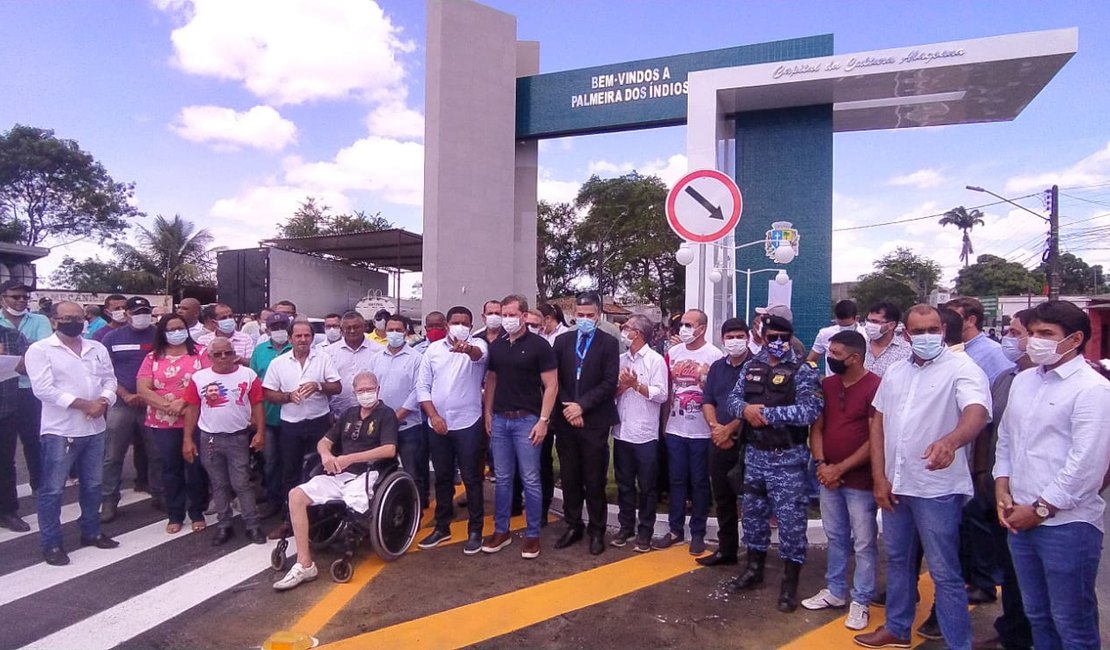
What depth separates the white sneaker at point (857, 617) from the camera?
160 inches

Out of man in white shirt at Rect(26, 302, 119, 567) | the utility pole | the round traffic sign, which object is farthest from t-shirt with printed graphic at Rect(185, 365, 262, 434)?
the utility pole

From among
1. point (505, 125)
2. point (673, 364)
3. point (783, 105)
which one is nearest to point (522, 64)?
point (505, 125)

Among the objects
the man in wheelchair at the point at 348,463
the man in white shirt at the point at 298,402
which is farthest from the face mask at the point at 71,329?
the man in wheelchair at the point at 348,463

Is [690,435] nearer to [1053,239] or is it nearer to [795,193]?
[795,193]

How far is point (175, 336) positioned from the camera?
5.87 m

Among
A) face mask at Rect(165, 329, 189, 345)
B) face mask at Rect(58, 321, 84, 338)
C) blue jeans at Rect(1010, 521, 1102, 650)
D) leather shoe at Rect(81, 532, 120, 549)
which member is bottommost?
leather shoe at Rect(81, 532, 120, 549)

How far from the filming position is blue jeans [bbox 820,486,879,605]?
13.4 feet

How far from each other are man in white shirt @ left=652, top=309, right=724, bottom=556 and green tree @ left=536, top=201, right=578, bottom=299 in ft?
98.8

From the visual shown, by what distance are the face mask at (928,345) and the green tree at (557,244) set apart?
32096mm

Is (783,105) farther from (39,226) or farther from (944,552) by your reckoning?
(39,226)

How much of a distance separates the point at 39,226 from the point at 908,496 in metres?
43.4

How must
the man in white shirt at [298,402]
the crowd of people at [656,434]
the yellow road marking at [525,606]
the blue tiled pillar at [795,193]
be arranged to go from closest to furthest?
the crowd of people at [656,434] < the yellow road marking at [525,606] < the man in white shirt at [298,402] < the blue tiled pillar at [795,193]

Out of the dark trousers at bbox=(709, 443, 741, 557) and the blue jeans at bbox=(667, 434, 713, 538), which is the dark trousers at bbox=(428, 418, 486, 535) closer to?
the blue jeans at bbox=(667, 434, 713, 538)

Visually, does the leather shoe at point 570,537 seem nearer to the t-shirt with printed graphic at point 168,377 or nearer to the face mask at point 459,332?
the face mask at point 459,332
